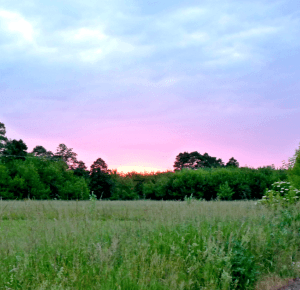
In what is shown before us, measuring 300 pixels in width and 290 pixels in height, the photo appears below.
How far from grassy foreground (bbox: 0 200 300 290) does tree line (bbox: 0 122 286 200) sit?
14818 mm

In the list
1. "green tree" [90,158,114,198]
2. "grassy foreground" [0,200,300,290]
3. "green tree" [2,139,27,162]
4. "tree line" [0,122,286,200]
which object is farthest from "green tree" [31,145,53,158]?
"grassy foreground" [0,200,300,290]

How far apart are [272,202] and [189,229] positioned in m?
5.25

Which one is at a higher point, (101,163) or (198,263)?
(101,163)

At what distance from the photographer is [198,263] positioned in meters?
5.32

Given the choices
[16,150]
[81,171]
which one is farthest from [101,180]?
[16,150]

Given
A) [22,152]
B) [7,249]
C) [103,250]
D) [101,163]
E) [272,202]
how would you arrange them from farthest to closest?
Answer: [22,152], [101,163], [272,202], [7,249], [103,250]

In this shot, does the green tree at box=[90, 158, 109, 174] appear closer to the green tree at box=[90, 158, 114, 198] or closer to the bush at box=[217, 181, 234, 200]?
the green tree at box=[90, 158, 114, 198]

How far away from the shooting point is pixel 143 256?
5375 mm

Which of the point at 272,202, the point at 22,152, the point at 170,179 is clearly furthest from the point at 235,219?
the point at 22,152

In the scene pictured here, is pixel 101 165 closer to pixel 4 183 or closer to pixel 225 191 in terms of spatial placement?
pixel 4 183

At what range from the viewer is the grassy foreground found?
4.90 meters

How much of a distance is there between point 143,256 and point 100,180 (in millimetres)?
22174

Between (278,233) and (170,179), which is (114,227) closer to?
(278,233)

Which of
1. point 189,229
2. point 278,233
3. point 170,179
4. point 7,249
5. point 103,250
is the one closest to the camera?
point 103,250
